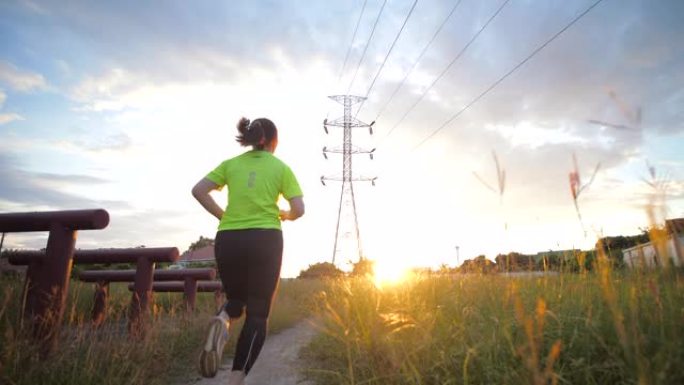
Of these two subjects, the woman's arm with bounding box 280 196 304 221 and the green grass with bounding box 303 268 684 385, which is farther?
the woman's arm with bounding box 280 196 304 221

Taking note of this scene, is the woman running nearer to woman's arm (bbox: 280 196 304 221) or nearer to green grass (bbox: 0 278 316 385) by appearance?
woman's arm (bbox: 280 196 304 221)

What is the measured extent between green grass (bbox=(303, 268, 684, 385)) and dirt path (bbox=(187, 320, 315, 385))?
0.22 meters

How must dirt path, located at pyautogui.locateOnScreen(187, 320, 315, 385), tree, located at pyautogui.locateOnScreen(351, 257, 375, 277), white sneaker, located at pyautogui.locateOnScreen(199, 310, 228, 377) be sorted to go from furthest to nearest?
tree, located at pyautogui.locateOnScreen(351, 257, 375, 277) → dirt path, located at pyautogui.locateOnScreen(187, 320, 315, 385) → white sneaker, located at pyautogui.locateOnScreen(199, 310, 228, 377)

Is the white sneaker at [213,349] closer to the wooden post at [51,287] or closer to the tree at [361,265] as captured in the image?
the wooden post at [51,287]

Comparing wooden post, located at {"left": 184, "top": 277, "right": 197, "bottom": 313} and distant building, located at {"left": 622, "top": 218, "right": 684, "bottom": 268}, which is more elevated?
distant building, located at {"left": 622, "top": 218, "right": 684, "bottom": 268}

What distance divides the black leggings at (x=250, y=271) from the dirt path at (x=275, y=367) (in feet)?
2.65

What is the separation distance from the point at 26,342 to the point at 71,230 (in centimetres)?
→ 112

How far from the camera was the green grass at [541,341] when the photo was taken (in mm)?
1675

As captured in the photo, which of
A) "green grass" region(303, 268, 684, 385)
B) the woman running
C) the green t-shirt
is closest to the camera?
"green grass" region(303, 268, 684, 385)

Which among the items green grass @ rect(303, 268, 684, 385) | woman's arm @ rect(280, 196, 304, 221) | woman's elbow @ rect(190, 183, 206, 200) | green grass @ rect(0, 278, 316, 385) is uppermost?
woman's elbow @ rect(190, 183, 206, 200)

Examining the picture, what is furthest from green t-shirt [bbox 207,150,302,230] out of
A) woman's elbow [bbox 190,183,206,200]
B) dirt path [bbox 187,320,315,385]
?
dirt path [bbox 187,320,315,385]

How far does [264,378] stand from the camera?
3.73 m

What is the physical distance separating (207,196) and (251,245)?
64cm

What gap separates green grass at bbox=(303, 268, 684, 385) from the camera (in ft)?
5.49
